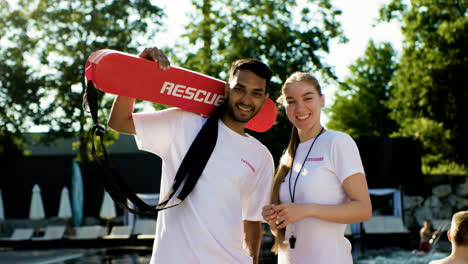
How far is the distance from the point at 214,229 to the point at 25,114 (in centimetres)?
2044

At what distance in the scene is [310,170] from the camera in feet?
9.31

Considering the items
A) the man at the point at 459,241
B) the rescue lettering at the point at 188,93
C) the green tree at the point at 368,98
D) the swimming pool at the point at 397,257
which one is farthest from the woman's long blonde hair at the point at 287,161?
the green tree at the point at 368,98

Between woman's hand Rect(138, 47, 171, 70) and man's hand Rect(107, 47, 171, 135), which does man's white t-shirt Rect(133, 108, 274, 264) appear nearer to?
man's hand Rect(107, 47, 171, 135)

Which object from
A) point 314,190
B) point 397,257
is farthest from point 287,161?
point 397,257

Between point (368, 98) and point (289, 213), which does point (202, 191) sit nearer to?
point (289, 213)

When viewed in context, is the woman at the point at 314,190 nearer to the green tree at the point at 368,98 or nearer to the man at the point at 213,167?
the man at the point at 213,167

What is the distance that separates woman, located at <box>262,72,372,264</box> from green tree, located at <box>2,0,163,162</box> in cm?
1828

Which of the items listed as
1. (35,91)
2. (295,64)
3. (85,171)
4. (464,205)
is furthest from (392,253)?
(35,91)

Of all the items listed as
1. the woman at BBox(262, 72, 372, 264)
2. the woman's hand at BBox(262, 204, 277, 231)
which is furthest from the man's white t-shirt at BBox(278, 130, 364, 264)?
the woman's hand at BBox(262, 204, 277, 231)

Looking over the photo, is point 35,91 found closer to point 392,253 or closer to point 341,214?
point 392,253

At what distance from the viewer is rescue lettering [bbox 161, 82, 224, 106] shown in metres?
3.03

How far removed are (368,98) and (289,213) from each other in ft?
122

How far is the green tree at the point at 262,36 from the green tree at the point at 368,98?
1629cm

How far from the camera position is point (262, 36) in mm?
20469
